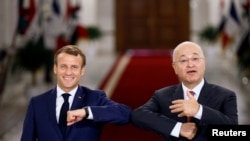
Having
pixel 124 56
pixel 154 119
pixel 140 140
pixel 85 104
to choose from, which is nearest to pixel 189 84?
pixel 154 119

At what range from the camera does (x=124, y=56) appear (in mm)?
19016

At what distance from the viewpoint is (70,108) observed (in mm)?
2979

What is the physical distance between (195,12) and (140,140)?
605 inches

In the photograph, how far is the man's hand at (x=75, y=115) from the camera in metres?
2.84

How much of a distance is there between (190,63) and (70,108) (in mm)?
692

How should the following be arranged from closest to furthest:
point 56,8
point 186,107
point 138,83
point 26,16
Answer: point 186,107, point 26,16, point 138,83, point 56,8

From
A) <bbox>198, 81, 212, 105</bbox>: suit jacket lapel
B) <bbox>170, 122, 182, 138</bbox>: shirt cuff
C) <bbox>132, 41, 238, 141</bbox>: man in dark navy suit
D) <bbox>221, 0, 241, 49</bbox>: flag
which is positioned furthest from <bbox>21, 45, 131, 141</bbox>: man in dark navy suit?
<bbox>221, 0, 241, 49</bbox>: flag

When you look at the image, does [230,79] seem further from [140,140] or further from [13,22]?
[140,140]

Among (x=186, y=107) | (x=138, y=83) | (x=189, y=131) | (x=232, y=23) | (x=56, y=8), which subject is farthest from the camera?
(x=232, y=23)

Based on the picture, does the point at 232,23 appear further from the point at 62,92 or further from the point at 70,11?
the point at 62,92

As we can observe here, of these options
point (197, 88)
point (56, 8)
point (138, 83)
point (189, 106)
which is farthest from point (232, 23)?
point (189, 106)

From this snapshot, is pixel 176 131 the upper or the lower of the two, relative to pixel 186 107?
lower

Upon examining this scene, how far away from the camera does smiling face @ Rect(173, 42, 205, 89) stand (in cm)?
291

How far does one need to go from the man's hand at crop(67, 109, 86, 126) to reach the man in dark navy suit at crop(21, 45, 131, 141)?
0.6 inches
